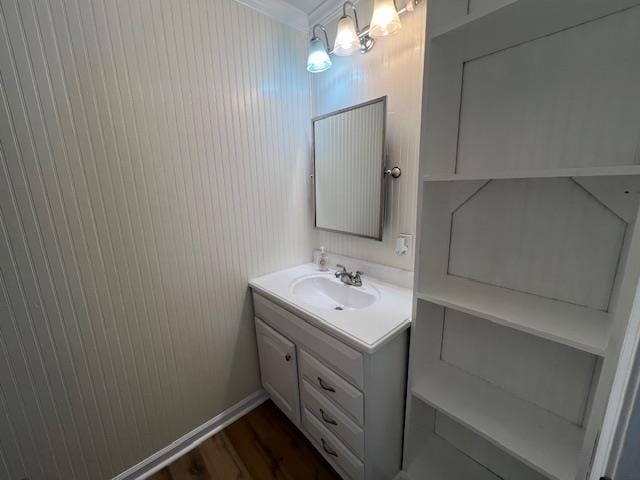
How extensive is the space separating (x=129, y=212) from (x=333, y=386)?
3.74 ft

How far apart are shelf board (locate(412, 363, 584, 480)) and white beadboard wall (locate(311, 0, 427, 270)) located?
0.55 metres

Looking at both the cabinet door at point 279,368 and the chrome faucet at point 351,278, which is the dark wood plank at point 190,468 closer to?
the cabinet door at point 279,368

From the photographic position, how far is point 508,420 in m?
0.88

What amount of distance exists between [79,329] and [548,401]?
5.82ft

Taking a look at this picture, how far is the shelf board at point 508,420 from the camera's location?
2.47ft

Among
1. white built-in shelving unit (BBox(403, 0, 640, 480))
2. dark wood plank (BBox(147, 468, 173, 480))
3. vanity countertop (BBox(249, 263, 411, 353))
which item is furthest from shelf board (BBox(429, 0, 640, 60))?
dark wood plank (BBox(147, 468, 173, 480))

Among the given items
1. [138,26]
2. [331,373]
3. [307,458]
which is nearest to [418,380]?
[331,373]

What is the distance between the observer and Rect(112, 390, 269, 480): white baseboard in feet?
4.16

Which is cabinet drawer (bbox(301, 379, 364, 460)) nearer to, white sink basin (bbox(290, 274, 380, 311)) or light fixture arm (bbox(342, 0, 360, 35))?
white sink basin (bbox(290, 274, 380, 311))

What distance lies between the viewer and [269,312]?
1421 millimetres

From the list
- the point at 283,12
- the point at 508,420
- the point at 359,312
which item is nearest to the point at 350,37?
the point at 283,12

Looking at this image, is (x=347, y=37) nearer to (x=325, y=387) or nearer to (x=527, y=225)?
(x=527, y=225)

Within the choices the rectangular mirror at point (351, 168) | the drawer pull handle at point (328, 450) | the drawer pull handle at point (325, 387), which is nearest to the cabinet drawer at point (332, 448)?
the drawer pull handle at point (328, 450)

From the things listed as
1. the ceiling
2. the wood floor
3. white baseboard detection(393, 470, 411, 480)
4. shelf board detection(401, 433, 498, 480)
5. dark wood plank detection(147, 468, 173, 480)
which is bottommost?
dark wood plank detection(147, 468, 173, 480)
